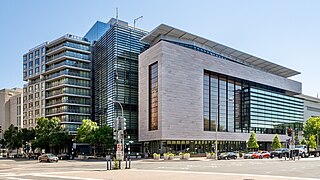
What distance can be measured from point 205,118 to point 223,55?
18.7 meters

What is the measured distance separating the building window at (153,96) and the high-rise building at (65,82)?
27.3m

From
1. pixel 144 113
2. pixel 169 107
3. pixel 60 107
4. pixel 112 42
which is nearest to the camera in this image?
pixel 169 107

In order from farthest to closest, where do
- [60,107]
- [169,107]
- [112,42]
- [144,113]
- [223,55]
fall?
[60,107], [223,55], [112,42], [144,113], [169,107]

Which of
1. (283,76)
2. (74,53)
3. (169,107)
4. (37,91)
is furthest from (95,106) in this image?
(283,76)

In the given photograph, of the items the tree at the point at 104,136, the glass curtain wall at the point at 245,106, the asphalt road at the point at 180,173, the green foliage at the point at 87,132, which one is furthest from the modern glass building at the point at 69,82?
the asphalt road at the point at 180,173

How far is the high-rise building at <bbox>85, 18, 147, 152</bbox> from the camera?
76875 mm

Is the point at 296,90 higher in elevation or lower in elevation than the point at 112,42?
lower

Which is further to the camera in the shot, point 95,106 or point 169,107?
point 95,106

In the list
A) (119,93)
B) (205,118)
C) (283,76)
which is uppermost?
(283,76)

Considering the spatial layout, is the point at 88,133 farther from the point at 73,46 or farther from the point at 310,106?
the point at 310,106

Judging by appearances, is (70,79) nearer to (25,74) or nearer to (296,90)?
(25,74)

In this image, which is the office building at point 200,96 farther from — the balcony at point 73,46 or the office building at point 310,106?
the office building at point 310,106

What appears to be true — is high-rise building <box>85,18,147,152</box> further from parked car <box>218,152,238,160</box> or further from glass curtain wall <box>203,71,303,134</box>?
parked car <box>218,152,238,160</box>

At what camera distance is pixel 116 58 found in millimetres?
76562
